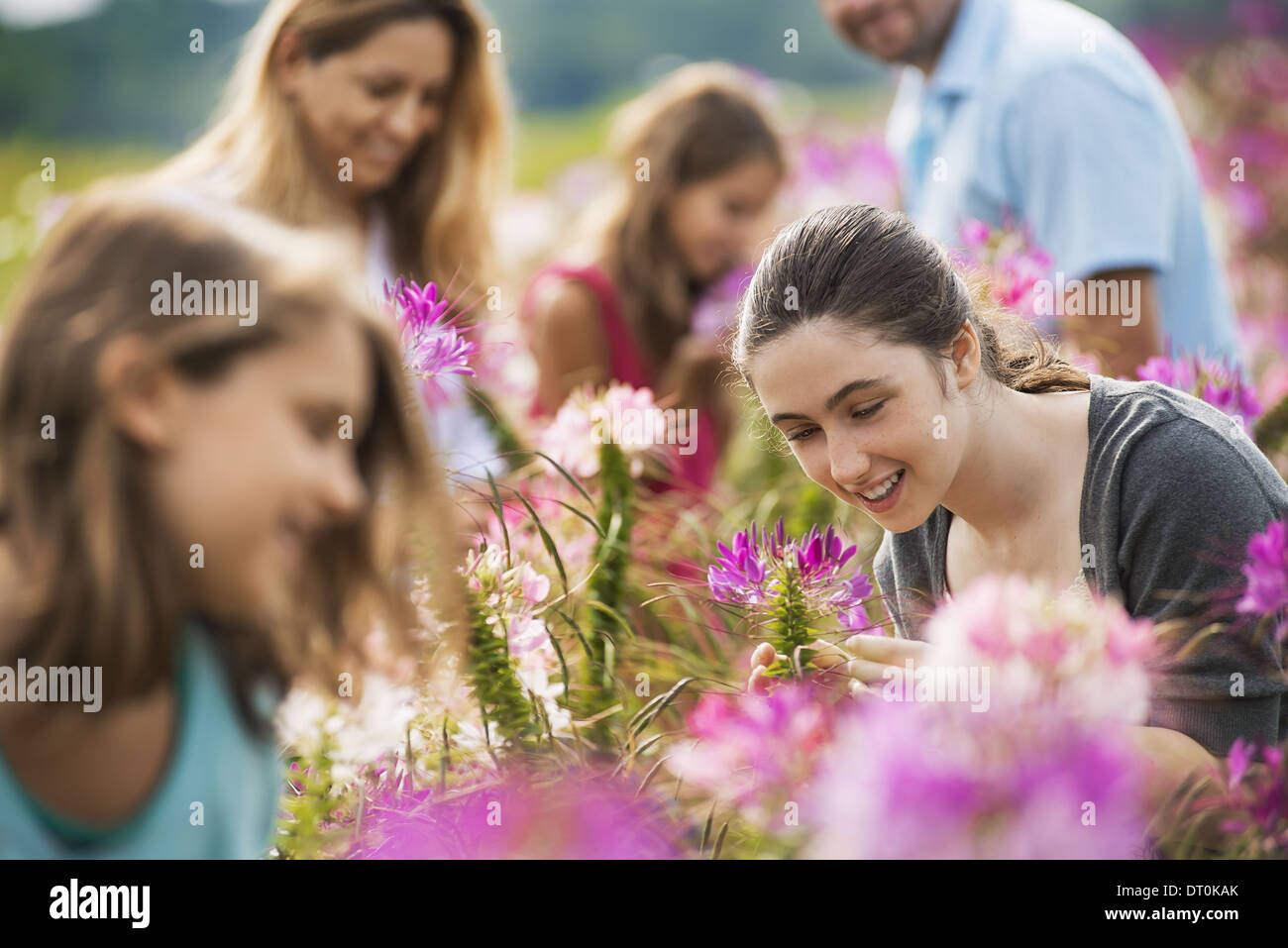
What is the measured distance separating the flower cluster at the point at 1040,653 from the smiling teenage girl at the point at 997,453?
35 cm

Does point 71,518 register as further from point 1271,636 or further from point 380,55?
point 380,55

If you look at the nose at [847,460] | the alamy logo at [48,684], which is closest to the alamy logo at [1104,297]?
the nose at [847,460]

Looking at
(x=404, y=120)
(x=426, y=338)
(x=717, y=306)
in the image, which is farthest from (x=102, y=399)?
(x=717, y=306)

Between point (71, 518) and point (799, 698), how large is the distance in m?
0.64

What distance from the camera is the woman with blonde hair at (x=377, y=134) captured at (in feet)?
7.55

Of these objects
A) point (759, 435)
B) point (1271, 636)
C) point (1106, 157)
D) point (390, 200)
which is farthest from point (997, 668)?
point (390, 200)

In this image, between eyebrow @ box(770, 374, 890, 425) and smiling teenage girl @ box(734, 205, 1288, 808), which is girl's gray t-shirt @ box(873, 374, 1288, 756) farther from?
eyebrow @ box(770, 374, 890, 425)

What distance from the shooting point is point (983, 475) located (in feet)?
4.73

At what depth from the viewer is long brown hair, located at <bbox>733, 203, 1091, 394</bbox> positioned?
1.32 m

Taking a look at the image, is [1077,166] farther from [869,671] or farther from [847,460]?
[869,671]

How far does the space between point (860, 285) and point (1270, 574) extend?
0.53 meters

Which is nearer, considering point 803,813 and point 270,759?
point 803,813
